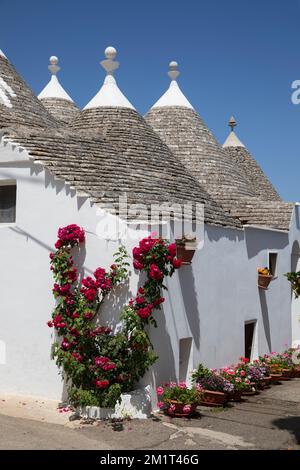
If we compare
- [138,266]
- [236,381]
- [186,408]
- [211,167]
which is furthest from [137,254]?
[211,167]

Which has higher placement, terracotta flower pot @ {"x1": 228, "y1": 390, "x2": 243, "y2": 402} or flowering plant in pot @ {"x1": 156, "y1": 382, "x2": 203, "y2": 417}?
flowering plant in pot @ {"x1": 156, "y1": 382, "x2": 203, "y2": 417}

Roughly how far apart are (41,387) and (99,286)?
7.68ft

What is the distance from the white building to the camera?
10.1 metres

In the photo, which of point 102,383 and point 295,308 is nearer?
point 102,383

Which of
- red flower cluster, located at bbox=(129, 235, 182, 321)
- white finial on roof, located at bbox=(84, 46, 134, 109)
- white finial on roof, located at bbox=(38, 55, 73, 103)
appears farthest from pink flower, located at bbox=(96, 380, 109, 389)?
white finial on roof, located at bbox=(38, 55, 73, 103)

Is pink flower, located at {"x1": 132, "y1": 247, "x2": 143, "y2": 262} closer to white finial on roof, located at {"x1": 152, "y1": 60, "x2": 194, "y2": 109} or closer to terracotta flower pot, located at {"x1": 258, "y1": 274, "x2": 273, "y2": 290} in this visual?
terracotta flower pot, located at {"x1": 258, "y1": 274, "x2": 273, "y2": 290}

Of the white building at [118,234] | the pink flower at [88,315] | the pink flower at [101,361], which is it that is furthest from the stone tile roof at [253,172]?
the pink flower at [101,361]

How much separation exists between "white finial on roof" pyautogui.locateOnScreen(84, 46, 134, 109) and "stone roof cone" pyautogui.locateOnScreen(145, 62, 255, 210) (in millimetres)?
2338

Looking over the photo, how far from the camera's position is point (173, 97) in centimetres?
1923

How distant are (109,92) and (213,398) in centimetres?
934

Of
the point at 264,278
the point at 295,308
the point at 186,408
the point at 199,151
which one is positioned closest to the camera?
the point at 186,408

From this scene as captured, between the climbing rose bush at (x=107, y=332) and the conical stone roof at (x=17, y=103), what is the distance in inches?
170

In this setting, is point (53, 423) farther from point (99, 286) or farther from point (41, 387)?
point (99, 286)

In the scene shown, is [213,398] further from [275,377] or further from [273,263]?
[273,263]
